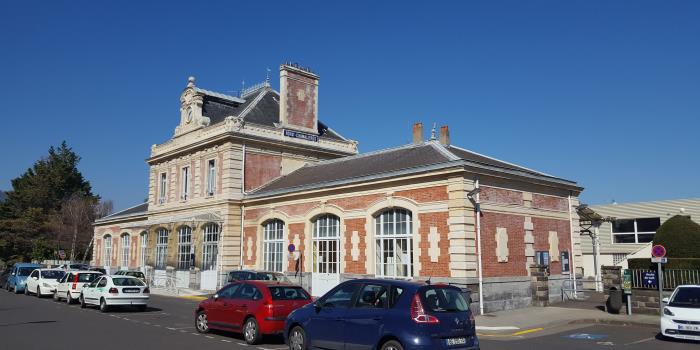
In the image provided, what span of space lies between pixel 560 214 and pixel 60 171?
210 feet

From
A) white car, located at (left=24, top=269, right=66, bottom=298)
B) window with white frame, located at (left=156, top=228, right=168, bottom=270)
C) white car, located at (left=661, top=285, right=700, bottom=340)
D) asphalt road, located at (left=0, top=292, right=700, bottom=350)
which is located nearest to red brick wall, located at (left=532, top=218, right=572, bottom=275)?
asphalt road, located at (left=0, top=292, right=700, bottom=350)

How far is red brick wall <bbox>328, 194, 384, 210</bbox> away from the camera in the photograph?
72.7 feet

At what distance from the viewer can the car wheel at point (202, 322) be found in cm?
1420

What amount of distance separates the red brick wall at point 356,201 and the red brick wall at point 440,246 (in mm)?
2626

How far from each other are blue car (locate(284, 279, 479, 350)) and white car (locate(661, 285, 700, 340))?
7.18 metres

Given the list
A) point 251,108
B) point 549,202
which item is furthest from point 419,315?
point 251,108

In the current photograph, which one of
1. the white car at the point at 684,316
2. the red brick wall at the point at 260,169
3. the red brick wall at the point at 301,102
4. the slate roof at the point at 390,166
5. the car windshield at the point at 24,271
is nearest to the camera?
the white car at the point at 684,316

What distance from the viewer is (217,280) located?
98.5ft

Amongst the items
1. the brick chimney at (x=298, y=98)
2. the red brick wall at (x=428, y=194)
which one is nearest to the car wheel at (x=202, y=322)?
the red brick wall at (x=428, y=194)

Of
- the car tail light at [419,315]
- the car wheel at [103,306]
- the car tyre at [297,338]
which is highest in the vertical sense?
the car tail light at [419,315]

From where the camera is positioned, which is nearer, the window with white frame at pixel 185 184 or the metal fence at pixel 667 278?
the metal fence at pixel 667 278

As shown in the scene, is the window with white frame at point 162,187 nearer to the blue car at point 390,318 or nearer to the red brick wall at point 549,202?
the red brick wall at point 549,202

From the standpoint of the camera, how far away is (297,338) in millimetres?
10680

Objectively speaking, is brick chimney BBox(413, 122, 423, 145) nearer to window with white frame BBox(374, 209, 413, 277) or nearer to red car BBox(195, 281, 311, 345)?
window with white frame BBox(374, 209, 413, 277)
